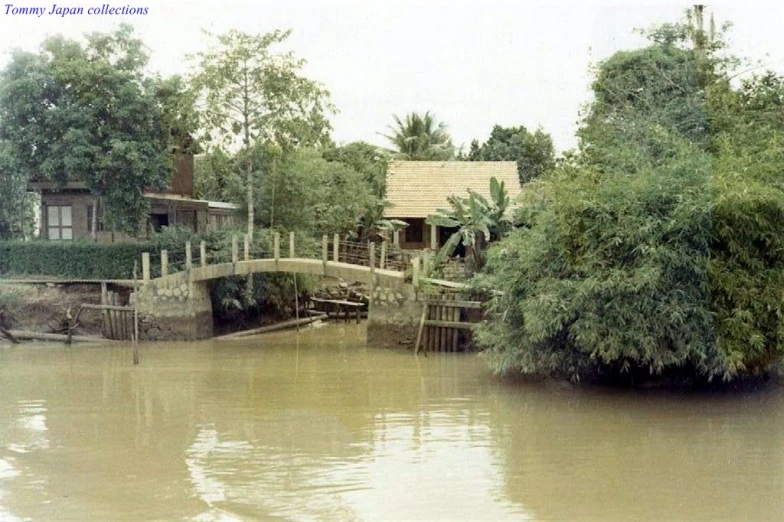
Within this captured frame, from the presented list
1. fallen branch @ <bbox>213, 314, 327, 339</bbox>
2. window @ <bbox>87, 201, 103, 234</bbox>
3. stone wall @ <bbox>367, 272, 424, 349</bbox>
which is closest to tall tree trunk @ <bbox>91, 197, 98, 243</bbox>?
window @ <bbox>87, 201, 103, 234</bbox>

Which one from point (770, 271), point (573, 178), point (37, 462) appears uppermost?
point (573, 178)

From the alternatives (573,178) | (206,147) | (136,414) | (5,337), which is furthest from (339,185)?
(136,414)

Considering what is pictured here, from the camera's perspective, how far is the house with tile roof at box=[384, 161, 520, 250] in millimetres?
32375

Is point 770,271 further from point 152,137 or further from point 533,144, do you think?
point 533,144

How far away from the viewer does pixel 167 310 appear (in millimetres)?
26516

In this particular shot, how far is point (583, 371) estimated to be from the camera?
18266 millimetres

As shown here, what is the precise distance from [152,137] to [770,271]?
1768 cm

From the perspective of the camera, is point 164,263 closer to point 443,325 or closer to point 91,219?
point 91,219

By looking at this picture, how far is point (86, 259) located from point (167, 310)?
3302 millimetres

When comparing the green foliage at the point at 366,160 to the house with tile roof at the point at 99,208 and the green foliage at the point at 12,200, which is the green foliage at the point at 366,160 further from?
the green foliage at the point at 12,200

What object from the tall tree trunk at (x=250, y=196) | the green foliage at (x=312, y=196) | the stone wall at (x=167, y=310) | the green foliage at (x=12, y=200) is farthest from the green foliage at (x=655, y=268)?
the green foliage at (x=12, y=200)

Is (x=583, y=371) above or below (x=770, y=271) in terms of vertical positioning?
below

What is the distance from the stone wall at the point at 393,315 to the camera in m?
24.1

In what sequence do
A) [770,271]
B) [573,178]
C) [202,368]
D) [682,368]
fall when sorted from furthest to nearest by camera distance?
1. [202,368]
2. [573,178]
3. [682,368]
4. [770,271]
